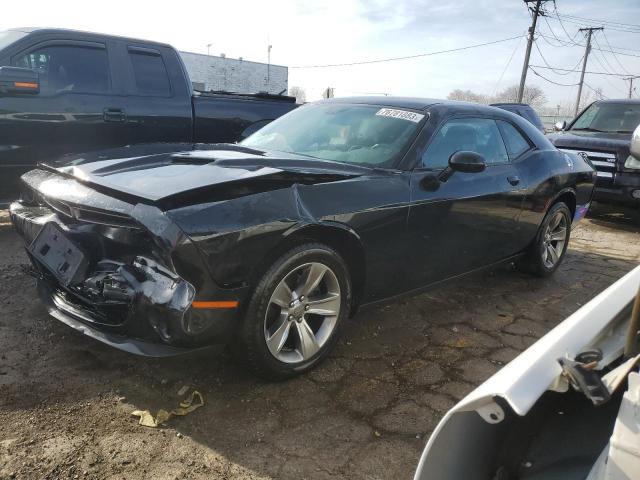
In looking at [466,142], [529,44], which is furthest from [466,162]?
[529,44]

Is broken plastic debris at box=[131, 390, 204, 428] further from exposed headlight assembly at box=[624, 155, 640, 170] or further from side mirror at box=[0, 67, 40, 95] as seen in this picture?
exposed headlight assembly at box=[624, 155, 640, 170]

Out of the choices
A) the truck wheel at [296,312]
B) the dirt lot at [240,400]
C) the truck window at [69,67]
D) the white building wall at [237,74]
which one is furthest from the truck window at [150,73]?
the white building wall at [237,74]

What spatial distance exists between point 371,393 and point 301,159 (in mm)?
1420

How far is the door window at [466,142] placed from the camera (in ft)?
11.2

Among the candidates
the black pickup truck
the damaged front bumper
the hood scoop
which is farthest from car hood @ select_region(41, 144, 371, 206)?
the black pickup truck

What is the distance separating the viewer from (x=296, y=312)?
2.68 metres

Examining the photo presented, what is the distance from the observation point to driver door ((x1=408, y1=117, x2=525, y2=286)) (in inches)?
128

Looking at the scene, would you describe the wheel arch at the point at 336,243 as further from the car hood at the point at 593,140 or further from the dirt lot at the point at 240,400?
the car hood at the point at 593,140

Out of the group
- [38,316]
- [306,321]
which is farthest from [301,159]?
[38,316]

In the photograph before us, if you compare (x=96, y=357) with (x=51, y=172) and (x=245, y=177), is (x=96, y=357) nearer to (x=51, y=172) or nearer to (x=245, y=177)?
(x=51, y=172)

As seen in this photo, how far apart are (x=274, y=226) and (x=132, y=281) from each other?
2.28ft

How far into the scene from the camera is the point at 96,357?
2857mm

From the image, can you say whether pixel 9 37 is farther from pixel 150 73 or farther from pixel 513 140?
pixel 513 140

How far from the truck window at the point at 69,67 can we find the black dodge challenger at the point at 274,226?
7.21 ft
